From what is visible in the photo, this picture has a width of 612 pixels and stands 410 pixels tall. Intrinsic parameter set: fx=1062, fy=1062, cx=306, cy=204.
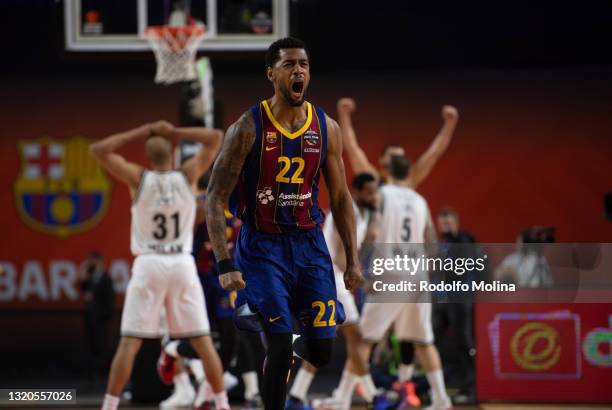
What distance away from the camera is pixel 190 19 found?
11.2 metres

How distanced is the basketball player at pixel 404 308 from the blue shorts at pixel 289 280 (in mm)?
3146

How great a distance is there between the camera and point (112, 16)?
11180 mm

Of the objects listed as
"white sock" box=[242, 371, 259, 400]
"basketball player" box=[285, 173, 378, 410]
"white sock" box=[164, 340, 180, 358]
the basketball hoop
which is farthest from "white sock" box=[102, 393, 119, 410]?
the basketball hoop

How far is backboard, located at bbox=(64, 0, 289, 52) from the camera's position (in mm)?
11211

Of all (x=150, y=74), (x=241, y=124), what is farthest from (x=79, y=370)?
(x=241, y=124)

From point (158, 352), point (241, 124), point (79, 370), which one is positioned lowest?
point (79, 370)

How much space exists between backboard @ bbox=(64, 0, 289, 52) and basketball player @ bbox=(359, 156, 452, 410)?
2860 mm

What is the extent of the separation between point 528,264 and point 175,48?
4.53m

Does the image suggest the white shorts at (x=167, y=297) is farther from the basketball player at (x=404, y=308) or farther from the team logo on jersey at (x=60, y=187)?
the team logo on jersey at (x=60, y=187)

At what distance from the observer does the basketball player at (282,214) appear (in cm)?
538

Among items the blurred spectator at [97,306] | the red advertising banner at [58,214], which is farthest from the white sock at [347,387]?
the red advertising banner at [58,214]

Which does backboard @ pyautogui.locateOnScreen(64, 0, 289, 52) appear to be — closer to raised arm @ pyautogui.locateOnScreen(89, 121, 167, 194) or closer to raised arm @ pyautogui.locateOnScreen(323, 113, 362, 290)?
raised arm @ pyautogui.locateOnScreen(89, 121, 167, 194)

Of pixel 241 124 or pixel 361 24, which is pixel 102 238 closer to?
pixel 361 24

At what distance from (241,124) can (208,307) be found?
3.88m
